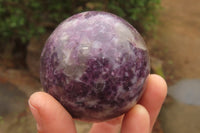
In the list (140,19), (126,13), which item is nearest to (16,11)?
(126,13)

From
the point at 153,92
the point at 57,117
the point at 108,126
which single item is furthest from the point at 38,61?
the point at 57,117

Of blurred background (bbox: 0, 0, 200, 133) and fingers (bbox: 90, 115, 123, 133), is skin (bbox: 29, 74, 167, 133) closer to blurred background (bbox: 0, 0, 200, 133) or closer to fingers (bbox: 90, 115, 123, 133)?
fingers (bbox: 90, 115, 123, 133)

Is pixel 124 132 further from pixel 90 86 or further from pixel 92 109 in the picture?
pixel 90 86

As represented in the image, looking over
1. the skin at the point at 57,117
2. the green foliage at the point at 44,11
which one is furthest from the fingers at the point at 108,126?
the green foliage at the point at 44,11

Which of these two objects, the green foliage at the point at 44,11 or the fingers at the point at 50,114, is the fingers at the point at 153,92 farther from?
the green foliage at the point at 44,11

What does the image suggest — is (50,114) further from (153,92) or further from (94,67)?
(153,92)
